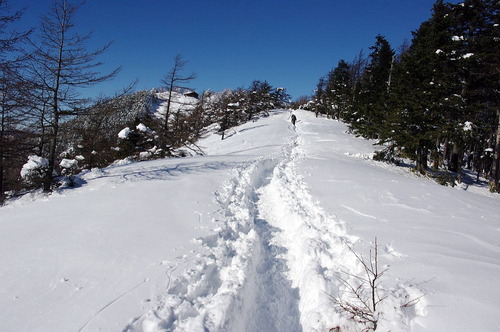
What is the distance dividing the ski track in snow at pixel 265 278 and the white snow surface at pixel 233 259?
0.02 metres

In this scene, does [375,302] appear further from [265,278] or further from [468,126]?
[468,126]

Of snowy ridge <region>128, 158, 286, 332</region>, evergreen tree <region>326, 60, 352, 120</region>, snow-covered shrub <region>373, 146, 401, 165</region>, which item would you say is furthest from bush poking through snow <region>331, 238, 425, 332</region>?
evergreen tree <region>326, 60, 352, 120</region>

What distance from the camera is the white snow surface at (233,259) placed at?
2.73m

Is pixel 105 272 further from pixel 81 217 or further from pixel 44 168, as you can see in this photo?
pixel 44 168

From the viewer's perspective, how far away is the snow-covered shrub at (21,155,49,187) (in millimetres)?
7473

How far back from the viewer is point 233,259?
420 centimetres

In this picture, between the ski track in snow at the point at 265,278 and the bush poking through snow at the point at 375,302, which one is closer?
the bush poking through snow at the point at 375,302

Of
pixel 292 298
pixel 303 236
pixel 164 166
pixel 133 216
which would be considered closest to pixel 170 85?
pixel 164 166

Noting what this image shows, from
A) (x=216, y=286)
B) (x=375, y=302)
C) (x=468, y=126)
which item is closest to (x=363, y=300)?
(x=375, y=302)

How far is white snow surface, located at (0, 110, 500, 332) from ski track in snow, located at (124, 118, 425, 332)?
2 cm

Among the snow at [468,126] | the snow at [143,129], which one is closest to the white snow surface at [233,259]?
the snow at [143,129]

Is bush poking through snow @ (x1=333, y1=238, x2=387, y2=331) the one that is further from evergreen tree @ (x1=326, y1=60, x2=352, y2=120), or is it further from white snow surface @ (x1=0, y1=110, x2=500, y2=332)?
evergreen tree @ (x1=326, y1=60, x2=352, y2=120)

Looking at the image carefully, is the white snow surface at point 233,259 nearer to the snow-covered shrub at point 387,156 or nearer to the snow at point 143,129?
the snow at point 143,129

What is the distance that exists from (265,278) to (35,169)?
8130 mm
